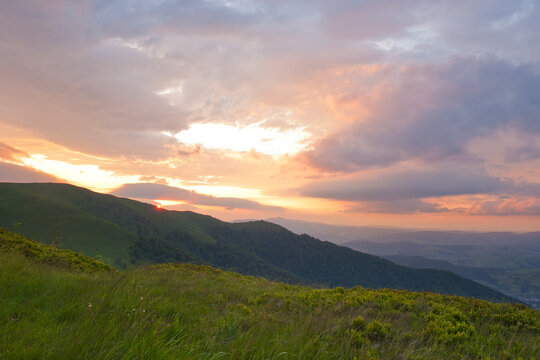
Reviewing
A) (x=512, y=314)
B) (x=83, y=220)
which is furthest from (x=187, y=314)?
(x=83, y=220)

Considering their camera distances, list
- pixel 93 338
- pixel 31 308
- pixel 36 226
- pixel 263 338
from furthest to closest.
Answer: pixel 36 226, pixel 31 308, pixel 263 338, pixel 93 338

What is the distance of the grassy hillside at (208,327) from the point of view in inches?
135

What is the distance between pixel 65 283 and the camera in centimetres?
614

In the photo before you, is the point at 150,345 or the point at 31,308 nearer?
the point at 150,345

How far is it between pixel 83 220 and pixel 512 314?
18621 centimetres

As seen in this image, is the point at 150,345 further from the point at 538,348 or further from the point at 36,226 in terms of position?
the point at 36,226

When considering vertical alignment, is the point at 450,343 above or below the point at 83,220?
above

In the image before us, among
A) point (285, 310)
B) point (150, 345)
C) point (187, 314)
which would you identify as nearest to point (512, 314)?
point (285, 310)

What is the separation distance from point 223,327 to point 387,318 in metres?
4.95

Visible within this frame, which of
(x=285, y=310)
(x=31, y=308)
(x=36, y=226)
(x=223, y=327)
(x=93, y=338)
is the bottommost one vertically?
(x=36, y=226)

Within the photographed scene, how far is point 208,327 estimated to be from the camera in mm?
5363

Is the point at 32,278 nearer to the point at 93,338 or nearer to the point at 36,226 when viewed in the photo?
the point at 93,338

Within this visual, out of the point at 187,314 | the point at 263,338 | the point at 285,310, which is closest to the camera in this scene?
the point at 263,338

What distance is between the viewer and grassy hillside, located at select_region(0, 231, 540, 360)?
3.43 metres
